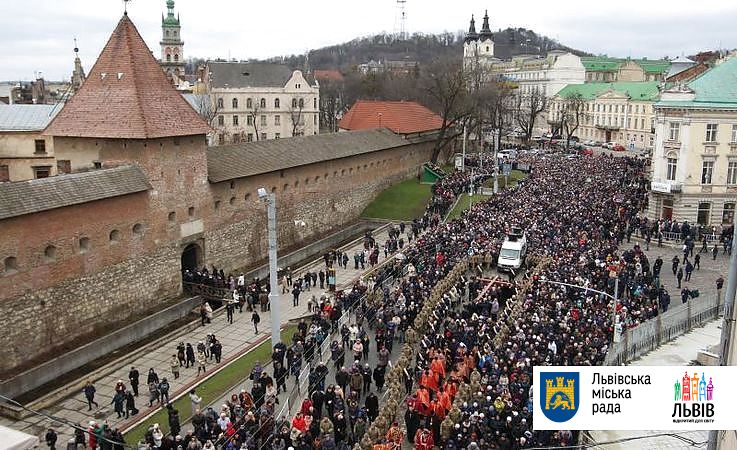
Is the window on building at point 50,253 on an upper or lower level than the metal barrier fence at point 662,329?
upper

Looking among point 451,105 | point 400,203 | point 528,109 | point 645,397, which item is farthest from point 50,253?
point 528,109

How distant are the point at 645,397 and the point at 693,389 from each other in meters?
0.54

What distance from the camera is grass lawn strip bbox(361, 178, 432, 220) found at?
1654 inches

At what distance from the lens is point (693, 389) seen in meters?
7.68

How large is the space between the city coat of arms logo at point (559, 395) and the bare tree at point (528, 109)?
67.5 meters

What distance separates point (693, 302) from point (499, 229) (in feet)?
31.9

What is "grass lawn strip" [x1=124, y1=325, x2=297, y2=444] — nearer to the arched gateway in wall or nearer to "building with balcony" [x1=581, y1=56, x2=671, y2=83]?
the arched gateway in wall

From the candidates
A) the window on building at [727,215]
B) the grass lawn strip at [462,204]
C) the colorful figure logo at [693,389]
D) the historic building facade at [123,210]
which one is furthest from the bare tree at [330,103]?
the colorful figure logo at [693,389]

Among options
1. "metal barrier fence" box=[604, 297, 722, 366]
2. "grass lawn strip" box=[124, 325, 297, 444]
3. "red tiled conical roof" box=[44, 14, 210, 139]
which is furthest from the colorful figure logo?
"red tiled conical roof" box=[44, 14, 210, 139]

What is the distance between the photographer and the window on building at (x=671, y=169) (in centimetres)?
3572

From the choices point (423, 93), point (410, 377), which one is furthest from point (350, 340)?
point (423, 93)

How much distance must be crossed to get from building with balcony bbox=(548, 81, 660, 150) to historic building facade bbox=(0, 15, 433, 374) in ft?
177

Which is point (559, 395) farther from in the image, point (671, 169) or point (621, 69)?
point (621, 69)

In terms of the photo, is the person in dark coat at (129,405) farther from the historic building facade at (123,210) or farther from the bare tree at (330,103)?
the bare tree at (330,103)
